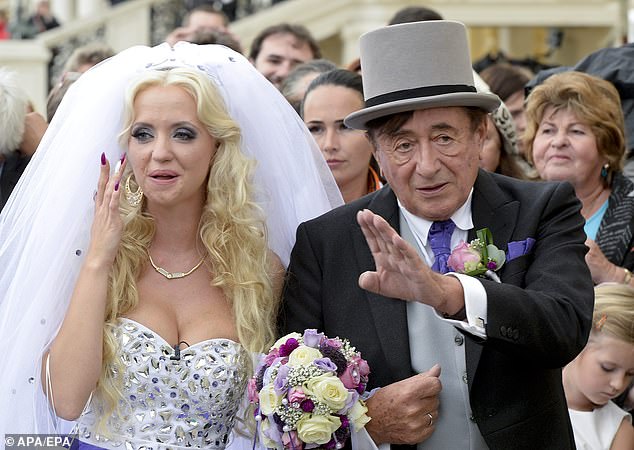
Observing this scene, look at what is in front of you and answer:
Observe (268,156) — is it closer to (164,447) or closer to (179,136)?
(179,136)

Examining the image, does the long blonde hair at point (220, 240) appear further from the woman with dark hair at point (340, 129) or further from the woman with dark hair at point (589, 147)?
the woman with dark hair at point (589, 147)

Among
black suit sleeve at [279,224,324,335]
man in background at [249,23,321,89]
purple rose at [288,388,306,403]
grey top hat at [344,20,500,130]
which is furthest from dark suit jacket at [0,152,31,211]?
purple rose at [288,388,306,403]

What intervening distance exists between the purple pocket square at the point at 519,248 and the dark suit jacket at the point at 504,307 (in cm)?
2

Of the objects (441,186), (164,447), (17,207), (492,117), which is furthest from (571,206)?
(492,117)

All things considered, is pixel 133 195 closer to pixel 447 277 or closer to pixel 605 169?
pixel 447 277

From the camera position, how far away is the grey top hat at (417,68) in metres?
4.10

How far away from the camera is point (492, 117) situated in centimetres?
661

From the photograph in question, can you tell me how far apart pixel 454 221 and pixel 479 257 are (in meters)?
0.23

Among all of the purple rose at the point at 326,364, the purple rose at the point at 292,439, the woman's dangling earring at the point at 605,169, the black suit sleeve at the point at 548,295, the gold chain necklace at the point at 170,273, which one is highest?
the black suit sleeve at the point at 548,295

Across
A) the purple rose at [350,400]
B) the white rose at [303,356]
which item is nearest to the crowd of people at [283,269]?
the purple rose at [350,400]

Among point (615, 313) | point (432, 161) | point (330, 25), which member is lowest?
point (330, 25)

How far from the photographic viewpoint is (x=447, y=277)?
3727mm

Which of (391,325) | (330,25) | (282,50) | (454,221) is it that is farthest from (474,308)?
(330,25)

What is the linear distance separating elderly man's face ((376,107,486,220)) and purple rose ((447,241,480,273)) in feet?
0.51
